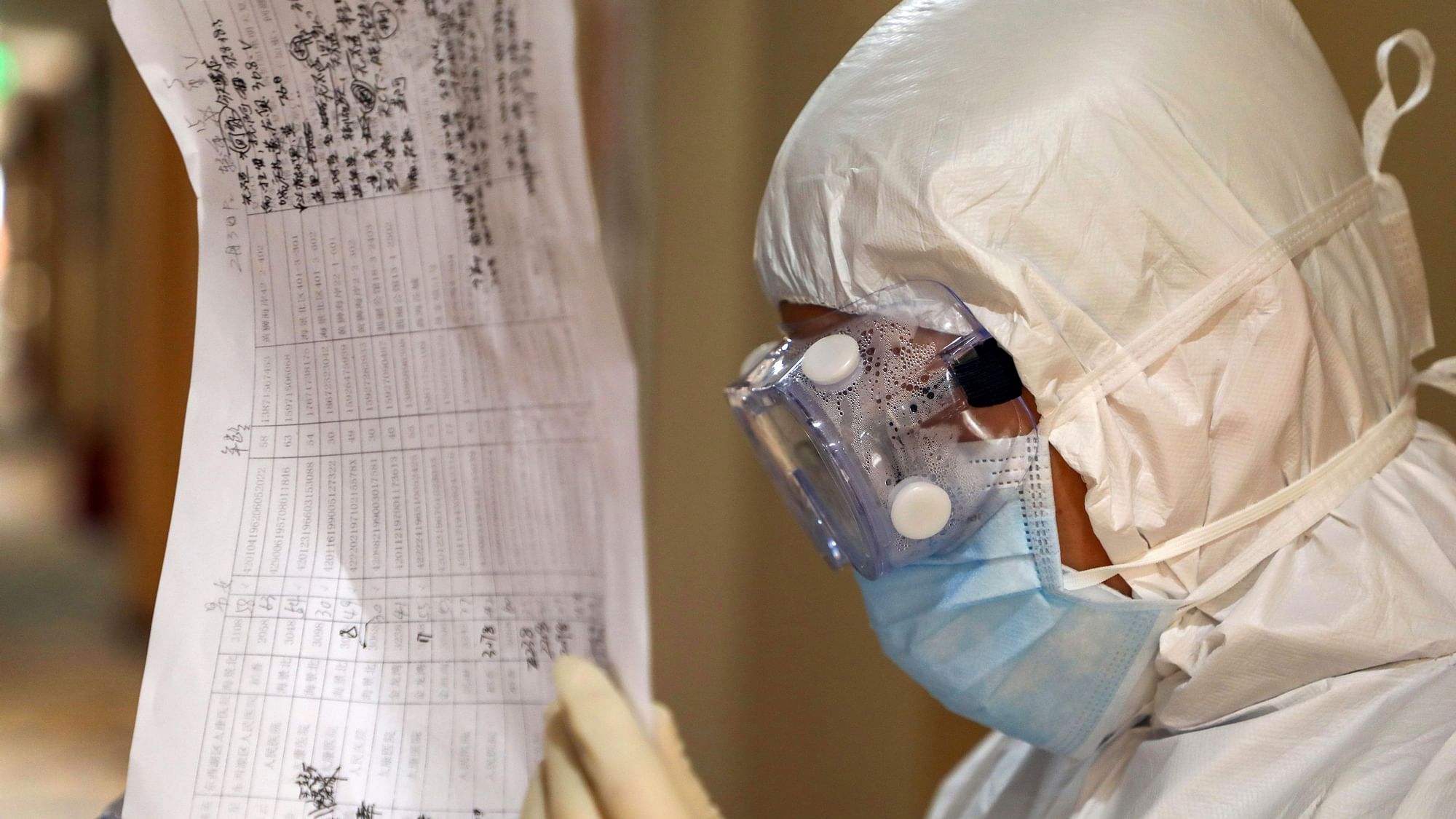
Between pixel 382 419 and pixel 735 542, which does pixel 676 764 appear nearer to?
pixel 382 419

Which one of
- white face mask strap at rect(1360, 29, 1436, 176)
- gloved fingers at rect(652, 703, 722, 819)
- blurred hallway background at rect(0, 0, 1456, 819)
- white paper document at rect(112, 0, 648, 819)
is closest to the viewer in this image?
white paper document at rect(112, 0, 648, 819)

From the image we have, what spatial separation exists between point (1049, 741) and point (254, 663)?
549mm

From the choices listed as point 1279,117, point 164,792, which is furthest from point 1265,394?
point 164,792

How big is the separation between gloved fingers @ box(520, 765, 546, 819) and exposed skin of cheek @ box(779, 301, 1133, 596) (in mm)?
372

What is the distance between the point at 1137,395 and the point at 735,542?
980mm

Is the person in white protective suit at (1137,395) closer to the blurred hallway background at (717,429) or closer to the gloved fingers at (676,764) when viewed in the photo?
the gloved fingers at (676,764)

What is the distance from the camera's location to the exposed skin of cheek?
0.65m

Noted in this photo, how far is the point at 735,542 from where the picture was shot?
A: 1530 mm

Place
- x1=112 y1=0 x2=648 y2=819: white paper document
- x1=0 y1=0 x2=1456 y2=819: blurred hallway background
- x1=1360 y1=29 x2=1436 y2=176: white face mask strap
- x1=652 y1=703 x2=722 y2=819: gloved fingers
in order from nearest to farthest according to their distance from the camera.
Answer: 1. x1=112 y1=0 x2=648 y2=819: white paper document
2. x1=652 y1=703 x2=722 y2=819: gloved fingers
3. x1=1360 y1=29 x2=1436 y2=176: white face mask strap
4. x1=0 y1=0 x2=1456 y2=819: blurred hallway background

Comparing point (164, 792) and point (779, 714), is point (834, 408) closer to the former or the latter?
point (164, 792)

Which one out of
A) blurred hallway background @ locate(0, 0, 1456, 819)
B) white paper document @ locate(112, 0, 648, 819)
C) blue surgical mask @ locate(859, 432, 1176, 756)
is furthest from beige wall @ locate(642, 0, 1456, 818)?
white paper document @ locate(112, 0, 648, 819)

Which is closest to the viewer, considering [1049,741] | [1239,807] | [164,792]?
[164,792]

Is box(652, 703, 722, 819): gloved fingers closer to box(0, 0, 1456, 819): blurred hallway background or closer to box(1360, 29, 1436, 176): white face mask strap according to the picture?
box(1360, 29, 1436, 176): white face mask strap

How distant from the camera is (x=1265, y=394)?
614mm
